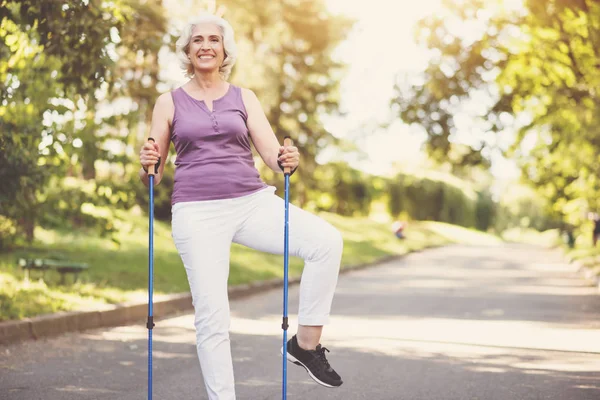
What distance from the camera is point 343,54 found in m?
43.2

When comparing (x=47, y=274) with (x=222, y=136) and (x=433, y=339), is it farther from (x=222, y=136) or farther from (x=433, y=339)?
(x=222, y=136)

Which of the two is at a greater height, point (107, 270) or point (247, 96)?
point (247, 96)

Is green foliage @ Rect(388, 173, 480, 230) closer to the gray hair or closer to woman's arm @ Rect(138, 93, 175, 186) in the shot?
the gray hair

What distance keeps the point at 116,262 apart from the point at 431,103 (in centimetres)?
988

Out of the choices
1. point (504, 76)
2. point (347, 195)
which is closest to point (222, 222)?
point (504, 76)

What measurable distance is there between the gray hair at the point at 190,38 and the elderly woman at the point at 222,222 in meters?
0.13

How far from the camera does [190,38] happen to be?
4.96 m

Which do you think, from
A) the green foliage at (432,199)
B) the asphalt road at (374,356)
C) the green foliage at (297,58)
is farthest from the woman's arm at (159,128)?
the green foliage at (432,199)

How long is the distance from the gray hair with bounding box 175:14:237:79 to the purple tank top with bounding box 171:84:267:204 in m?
0.32

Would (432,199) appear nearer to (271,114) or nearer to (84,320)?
(271,114)

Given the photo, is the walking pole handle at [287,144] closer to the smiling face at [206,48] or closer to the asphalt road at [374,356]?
the smiling face at [206,48]

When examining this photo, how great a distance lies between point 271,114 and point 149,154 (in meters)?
30.8

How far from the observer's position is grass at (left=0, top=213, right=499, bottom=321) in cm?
1034

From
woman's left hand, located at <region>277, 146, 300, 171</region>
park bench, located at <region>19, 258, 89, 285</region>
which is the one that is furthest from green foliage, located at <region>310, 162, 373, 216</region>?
woman's left hand, located at <region>277, 146, 300, 171</region>
